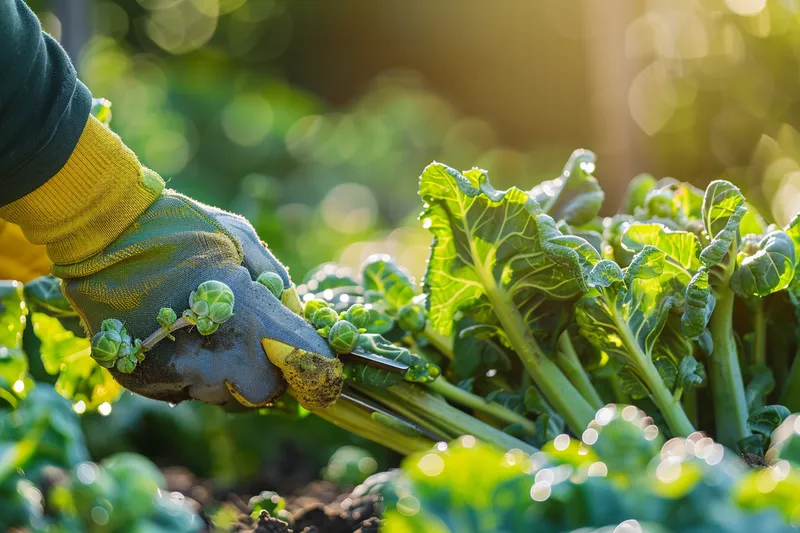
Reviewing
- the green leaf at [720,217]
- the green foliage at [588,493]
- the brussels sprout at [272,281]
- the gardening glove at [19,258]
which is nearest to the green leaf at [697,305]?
the green leaf at [720,217]

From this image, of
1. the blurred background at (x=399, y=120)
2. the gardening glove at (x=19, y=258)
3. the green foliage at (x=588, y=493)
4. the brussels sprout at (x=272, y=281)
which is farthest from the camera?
the blurred background at (x=399, y=120)

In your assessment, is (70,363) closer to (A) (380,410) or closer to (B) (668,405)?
(A) (380,410)

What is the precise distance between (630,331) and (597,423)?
1.58ft

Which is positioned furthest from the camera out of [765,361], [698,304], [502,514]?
[765,361]

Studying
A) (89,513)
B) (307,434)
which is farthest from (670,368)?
(307,434)

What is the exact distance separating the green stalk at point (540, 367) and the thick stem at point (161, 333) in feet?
1.83

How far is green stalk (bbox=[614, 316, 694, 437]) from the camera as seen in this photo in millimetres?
1506

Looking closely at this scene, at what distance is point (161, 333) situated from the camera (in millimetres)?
1473

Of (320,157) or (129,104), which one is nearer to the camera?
(129,104)

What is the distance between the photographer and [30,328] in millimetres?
2016

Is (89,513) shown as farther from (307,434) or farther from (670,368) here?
(307,434)

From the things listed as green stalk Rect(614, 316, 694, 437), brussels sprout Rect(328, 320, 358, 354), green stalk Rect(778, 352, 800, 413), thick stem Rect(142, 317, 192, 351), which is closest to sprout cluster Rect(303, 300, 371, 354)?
brussels sprout Rect(328, 320, 358, 354)

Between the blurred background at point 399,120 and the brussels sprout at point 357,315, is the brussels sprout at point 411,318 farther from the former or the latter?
the blurred background at point 399,120

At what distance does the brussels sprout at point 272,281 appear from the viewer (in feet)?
5.12
